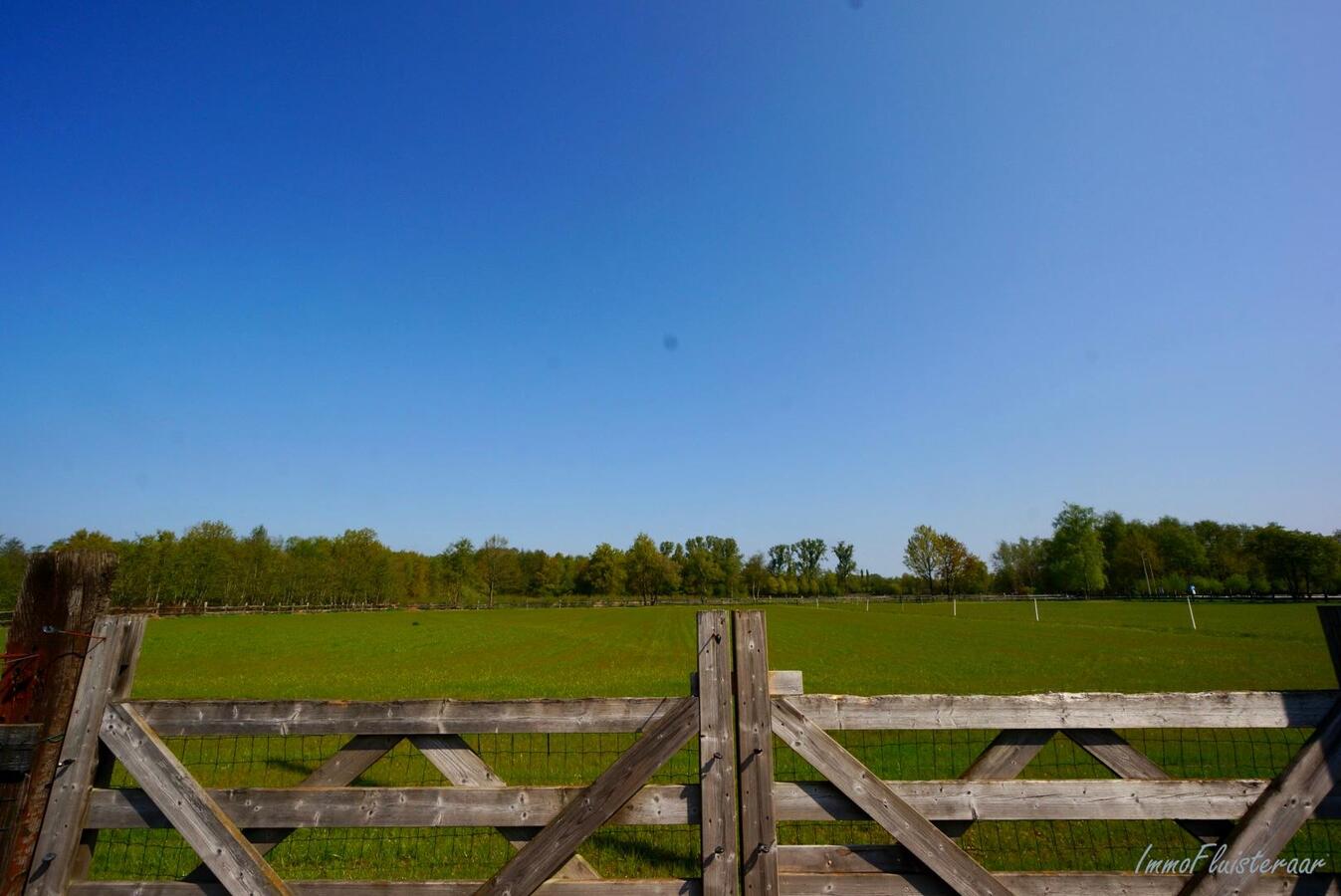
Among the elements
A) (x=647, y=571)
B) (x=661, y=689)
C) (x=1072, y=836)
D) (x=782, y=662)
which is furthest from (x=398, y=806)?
(x=647, y=571)

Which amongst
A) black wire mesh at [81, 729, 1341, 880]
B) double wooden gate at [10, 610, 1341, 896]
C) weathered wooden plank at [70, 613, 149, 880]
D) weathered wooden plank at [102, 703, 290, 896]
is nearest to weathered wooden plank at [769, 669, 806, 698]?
double wooden gate at [10, 610, 1341, 896]

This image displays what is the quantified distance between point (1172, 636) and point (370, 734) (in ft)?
137

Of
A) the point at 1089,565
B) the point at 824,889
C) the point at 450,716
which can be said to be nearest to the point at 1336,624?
the point at 824,889

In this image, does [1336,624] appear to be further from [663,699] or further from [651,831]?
[651,831]

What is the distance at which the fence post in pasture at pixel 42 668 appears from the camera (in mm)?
3607

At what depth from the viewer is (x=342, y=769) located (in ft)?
12.4

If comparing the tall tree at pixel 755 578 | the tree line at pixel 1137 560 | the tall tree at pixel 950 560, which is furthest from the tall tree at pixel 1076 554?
the tall tree at pixel 755 578

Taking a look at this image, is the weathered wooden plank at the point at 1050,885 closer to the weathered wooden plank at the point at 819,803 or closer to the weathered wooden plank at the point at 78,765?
the weathered wooden plank at the point at 819,803

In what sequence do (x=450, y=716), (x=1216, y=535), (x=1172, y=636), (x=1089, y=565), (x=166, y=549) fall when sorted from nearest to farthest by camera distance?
(x=450, y=716)
(x=1172, y=636)
(x=166, y=549)
(x=1089, y=565)
(x=1216, y=535)

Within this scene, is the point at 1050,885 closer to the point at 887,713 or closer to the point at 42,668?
the point at 887,713

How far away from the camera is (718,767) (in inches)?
140

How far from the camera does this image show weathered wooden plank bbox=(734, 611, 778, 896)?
3.45 m

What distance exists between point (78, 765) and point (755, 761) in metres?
4.09

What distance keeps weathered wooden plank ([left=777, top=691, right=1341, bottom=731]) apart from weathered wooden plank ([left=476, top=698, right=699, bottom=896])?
811 mm
